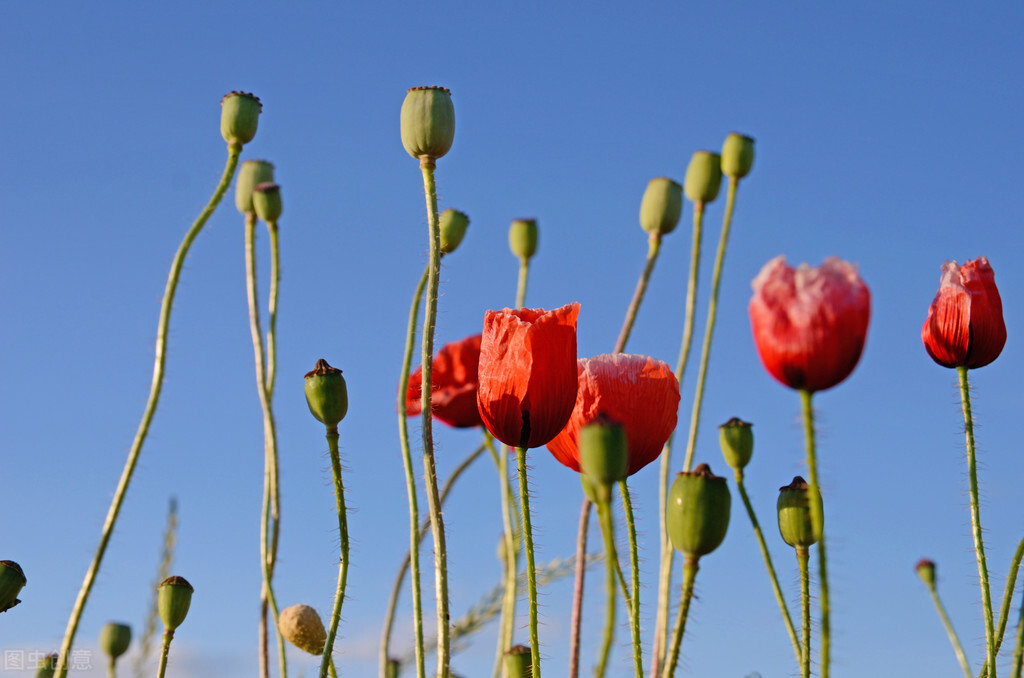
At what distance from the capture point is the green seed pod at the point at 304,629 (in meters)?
1.57

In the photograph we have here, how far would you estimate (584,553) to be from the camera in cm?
186

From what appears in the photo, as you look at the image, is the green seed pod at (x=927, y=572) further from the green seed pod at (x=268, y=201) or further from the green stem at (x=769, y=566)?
the green seed pod at (x=268, y=201)

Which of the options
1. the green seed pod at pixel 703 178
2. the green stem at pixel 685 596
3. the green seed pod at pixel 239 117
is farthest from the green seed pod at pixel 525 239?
the green stem at pixel 685 596

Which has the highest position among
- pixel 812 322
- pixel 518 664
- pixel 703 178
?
pixel 703 178

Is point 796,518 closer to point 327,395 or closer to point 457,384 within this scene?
point 327,395

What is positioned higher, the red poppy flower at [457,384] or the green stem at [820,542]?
the red poppy flower at [457,384]

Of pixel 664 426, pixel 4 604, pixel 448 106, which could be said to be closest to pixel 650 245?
pixel 448 106

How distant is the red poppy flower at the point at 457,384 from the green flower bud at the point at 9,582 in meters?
0.85

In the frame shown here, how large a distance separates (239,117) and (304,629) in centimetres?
83

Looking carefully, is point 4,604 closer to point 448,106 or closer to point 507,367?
point 507,367

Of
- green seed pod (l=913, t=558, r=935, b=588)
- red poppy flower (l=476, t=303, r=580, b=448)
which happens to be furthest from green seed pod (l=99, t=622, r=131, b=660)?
green seed pod (l=913, t=558, r=935, b=588)

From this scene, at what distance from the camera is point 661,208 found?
2.26 meters

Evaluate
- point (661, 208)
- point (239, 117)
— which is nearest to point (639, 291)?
point (661, 208)

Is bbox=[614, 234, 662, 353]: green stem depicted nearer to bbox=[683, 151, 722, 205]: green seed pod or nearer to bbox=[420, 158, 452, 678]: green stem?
bbox=[683, 151, 722, 205]: green seed pod
